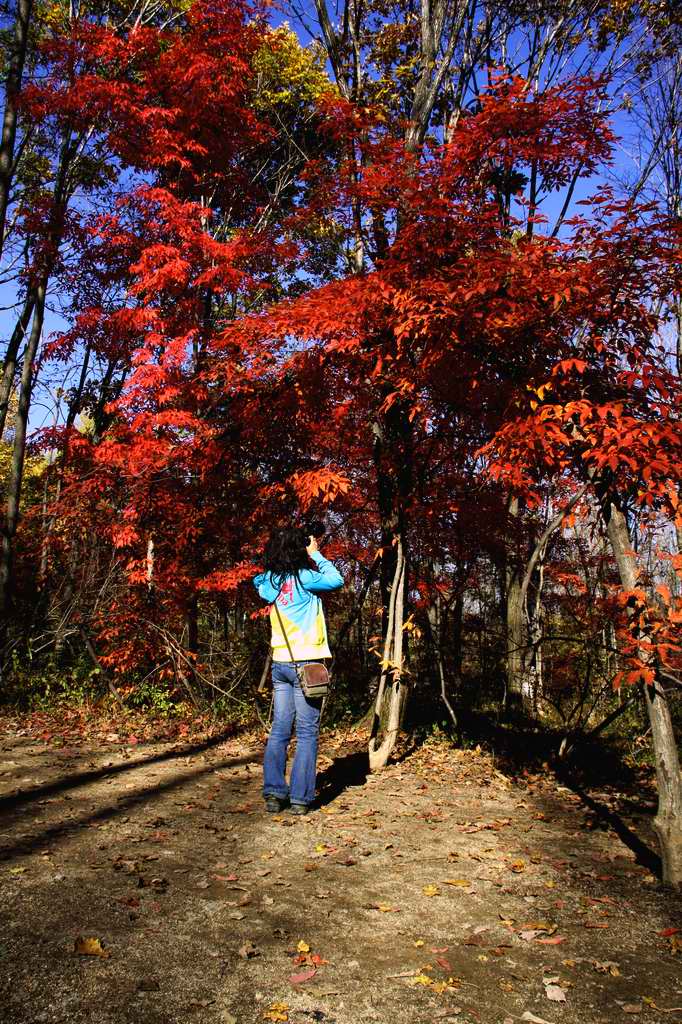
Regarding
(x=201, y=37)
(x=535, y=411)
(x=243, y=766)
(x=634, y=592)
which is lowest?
(x=243, y=766)

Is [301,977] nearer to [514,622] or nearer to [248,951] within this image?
[248,951]

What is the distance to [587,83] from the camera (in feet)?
20.5

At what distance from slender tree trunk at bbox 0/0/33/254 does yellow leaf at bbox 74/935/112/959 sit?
279 inches

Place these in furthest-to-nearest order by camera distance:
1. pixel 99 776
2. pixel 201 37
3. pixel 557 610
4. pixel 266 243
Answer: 1. pixel 557 610
2. pixel 201 37
3. pixel 266 243
4. pixel 99 776

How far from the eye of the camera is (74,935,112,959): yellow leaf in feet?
9.87

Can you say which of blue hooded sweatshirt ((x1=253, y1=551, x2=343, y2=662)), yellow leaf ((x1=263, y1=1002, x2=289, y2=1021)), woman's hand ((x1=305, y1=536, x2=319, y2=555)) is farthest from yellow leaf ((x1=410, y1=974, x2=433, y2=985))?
woman's hand ((x1=305, y1=536, x2=319, y2=555))

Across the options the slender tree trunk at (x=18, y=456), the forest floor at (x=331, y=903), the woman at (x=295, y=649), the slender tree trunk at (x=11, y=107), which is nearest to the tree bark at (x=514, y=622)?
the forest floor at (x=331, y=903)

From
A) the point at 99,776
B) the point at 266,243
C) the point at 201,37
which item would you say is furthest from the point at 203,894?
the point at 201,37

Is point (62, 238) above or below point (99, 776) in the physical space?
above

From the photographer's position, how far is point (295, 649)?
5.05 meters

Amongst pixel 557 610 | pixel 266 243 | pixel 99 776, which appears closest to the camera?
pixel 99 776

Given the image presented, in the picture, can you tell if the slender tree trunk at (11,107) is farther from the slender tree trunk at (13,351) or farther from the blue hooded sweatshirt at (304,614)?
the blue hooded sweatshirt at (304,614)

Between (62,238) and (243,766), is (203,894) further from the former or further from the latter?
(62,238)

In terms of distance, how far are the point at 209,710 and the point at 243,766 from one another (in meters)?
1.63
